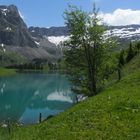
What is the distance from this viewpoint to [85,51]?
5069cm

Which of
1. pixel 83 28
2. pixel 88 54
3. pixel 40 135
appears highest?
pixel 83 28

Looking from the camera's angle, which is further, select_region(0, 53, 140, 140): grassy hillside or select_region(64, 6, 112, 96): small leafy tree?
select_region(64, 6, 112, 96): small leafy tree

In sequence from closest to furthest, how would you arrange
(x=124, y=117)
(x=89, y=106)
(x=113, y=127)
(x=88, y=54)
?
(x=113, y=127) < (x=124, y=117) < (x=89, y=106) < (x=88, y=54)

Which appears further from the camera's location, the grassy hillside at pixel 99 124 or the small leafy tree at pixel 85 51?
the small leafy tree at pixel 85 51

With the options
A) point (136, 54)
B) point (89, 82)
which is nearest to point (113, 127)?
point (89, 82)

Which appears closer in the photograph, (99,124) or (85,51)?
(99,124)

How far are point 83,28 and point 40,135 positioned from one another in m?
32.9

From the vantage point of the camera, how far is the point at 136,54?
105 metres

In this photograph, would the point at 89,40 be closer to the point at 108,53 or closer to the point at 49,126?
the point at 108,53

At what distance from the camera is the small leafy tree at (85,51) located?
50906 mm

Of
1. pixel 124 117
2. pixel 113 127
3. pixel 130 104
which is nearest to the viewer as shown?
pixel 113 127

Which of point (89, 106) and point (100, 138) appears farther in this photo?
point (89, 106)

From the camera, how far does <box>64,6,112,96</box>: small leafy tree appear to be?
50906 mm

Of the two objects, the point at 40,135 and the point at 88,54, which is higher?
the point at 88,54
